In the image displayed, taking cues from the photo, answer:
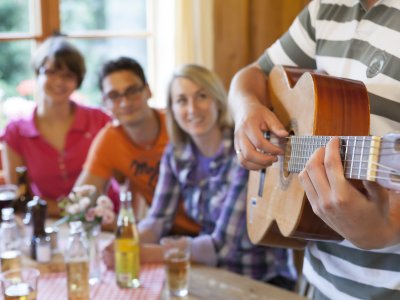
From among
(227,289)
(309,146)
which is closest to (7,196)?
→ (227,289)

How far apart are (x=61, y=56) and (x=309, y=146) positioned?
178cm

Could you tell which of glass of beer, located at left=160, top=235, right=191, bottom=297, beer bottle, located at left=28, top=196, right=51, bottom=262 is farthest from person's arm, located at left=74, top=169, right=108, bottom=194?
glass of beer, located at left=160, top=235, right=191, bottom=297

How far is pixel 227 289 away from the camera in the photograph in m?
1.57

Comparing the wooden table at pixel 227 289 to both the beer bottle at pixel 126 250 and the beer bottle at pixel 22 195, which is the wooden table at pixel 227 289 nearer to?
the beer bottle at pixel 126 250

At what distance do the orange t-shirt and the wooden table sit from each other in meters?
0.76

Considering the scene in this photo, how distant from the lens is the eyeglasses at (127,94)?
2363mm

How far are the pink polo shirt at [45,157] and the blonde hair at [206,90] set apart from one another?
2.14ft

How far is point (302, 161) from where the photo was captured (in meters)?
1.07

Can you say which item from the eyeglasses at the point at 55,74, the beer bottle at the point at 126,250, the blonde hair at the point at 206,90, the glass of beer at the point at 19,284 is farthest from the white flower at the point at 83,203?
the eyeglasses at the point at 55,74

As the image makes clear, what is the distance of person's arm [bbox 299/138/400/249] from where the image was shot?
2.69ft

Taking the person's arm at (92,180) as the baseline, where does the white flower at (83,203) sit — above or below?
above

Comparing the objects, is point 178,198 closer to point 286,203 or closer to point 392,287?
point 286,203

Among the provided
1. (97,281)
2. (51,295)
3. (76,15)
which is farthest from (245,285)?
(76,15)

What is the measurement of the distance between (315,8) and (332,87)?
0.91 ft
